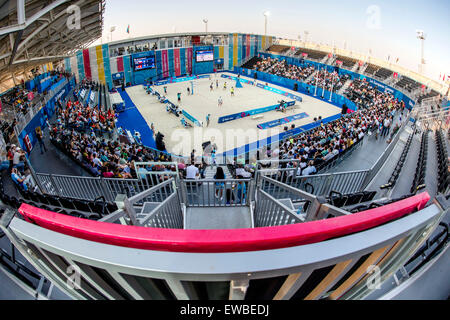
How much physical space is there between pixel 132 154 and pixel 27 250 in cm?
1184

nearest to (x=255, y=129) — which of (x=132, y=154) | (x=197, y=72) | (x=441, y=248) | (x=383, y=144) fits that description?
(x=383, y=144)

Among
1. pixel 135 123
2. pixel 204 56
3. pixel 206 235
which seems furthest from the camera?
pixel 204 56

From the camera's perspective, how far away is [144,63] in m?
37.7

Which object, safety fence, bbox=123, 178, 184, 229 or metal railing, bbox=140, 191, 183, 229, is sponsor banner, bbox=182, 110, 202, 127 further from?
metal railing, bbox=140, 191, 183, 229

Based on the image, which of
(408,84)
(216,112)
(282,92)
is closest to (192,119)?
(216,112)

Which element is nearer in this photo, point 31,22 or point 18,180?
point 18,180

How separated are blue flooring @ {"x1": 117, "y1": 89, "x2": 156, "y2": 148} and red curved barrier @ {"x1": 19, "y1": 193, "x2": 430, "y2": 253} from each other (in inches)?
690

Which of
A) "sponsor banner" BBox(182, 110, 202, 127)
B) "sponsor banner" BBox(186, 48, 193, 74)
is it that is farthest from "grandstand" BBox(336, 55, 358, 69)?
"sponsor banner" BBox(182, 110, 202, 127)

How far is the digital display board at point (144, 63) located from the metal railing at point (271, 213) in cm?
3888

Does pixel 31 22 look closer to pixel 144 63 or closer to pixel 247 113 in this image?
pixel 247 113

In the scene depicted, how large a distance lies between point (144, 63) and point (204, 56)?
37.1ft

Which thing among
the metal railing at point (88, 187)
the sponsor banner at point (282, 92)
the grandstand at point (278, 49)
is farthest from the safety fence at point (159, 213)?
the grandstand at point (278, 49)
